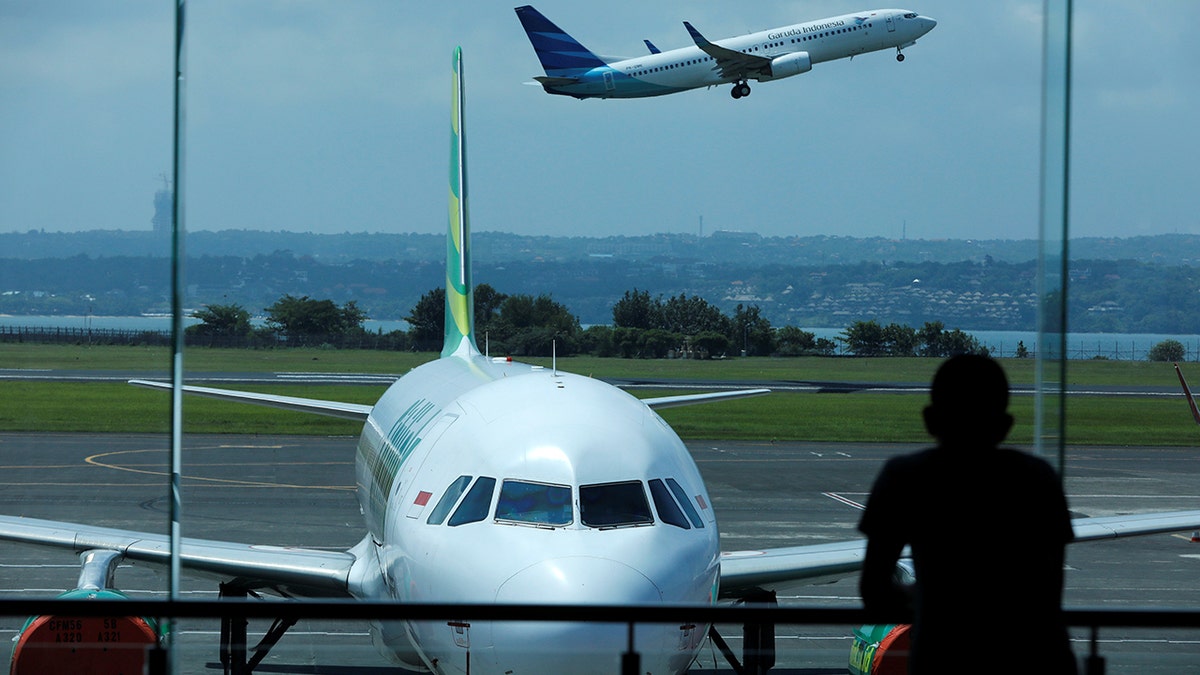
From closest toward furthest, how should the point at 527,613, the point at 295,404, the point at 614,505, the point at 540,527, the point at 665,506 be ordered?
the point at 527,613 < the point at 540,527 < the point at 614,505 < the point at 665,506 < the point at 295,404

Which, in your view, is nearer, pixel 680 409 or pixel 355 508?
pixel 355 508

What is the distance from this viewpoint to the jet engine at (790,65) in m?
72.8

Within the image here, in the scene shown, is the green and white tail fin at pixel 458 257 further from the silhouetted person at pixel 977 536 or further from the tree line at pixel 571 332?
the tree line at pixel 571 332

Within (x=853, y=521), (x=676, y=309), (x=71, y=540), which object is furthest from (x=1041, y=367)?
(x=676, y=309)

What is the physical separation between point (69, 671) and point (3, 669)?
702cm

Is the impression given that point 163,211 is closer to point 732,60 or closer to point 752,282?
point 732,60

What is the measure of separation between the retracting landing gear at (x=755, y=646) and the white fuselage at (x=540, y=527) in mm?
837

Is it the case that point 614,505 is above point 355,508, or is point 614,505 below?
above

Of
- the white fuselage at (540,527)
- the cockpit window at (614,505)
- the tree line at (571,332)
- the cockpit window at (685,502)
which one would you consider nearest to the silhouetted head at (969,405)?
the white fuselage at (540,527)

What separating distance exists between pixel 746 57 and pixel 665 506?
66108 mm

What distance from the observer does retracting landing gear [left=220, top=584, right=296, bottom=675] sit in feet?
33.4

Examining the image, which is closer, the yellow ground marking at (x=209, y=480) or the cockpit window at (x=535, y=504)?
the cockpit window at (x=535, y=504)

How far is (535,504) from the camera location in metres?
9.53

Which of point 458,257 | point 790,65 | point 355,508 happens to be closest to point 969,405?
point 458,257
